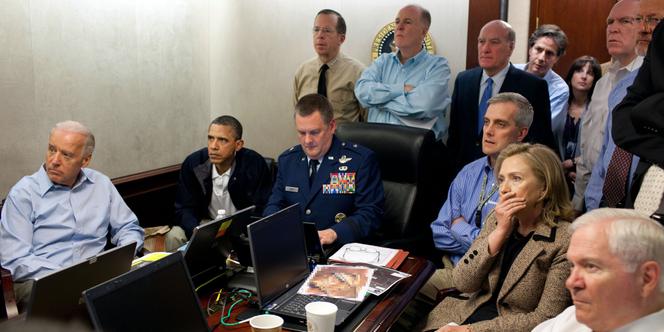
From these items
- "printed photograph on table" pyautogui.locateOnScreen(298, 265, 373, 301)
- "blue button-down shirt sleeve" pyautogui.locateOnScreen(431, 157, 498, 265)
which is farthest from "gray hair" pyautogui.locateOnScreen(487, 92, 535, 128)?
"printed photograph on table" pyautogui.locateOnScreen(298, 265, 373, 301)

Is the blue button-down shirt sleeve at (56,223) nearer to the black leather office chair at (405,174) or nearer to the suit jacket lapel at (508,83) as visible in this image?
the black leather office chair at (405,174)

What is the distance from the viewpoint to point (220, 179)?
3.78m

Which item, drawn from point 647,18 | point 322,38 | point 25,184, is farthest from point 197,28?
point 647,18

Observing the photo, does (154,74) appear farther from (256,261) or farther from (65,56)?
(256,261)

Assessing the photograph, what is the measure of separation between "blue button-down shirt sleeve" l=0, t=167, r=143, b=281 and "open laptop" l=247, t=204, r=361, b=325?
0.92 meters

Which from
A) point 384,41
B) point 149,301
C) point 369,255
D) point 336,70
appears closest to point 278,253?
point 369,255

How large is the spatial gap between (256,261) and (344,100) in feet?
7.96

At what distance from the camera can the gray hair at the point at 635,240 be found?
1559mm

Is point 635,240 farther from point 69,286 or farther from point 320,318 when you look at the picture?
point 69,286

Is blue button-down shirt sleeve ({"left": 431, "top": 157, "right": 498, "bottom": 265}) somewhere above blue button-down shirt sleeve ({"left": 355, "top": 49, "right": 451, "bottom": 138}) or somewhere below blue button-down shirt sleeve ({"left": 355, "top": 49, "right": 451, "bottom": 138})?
below

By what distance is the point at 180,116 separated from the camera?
4.76 meters

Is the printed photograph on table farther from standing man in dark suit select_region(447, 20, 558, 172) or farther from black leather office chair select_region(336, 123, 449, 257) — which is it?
standing man in dark suit select_region(447, 20, 558, 172)

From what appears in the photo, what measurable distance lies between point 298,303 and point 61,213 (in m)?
1.38

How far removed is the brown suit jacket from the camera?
82.4 inches
